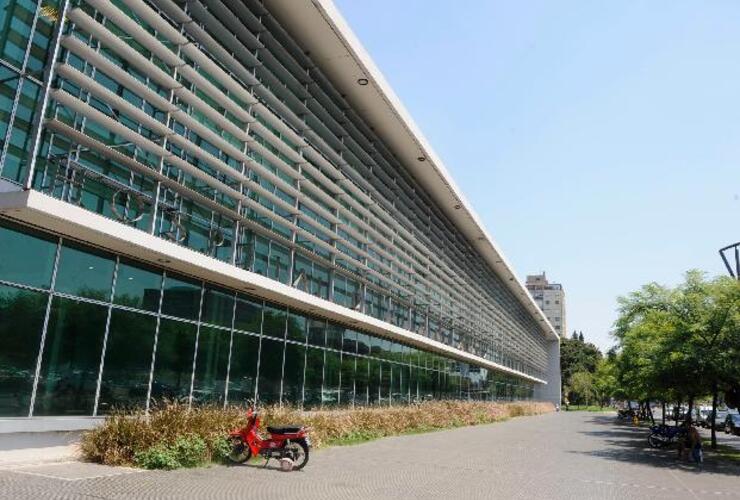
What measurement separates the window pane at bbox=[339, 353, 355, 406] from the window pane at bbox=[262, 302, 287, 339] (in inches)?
196

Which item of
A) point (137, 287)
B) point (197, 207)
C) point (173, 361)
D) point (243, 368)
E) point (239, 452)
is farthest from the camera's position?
point (243, 368)

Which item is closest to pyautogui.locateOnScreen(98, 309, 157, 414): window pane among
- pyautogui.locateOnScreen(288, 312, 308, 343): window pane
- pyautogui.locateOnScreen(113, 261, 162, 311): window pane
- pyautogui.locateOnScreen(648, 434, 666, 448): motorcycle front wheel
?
pyautogui.locateOnScreen(113, 261, 162, 311): window pane

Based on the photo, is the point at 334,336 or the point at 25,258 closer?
the point at 25,258

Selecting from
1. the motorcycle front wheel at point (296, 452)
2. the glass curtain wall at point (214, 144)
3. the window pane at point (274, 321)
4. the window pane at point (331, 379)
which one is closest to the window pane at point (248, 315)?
the window pane at point (274, 321)

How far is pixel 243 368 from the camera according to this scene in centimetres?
1723

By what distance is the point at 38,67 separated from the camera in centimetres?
1154

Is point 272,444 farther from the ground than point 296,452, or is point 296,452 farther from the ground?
point 272,444

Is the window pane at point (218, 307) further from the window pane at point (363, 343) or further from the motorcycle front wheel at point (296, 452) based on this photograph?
the window pane at point (363, 343)

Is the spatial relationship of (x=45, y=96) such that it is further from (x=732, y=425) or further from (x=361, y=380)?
(x=732, y=425)

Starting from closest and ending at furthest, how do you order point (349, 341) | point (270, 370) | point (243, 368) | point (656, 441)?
point (243, 368), point (270, 370), point (656, 441), point (349, 341)

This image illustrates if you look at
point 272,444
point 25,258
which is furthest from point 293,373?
point 25,258

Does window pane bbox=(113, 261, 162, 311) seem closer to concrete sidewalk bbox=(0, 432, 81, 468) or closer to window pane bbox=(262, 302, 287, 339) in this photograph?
concrete sidewalk bbox=(0, 432, 81, 468)

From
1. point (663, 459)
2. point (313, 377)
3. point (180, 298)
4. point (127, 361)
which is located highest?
point (180, 298)

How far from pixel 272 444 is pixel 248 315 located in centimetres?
622
